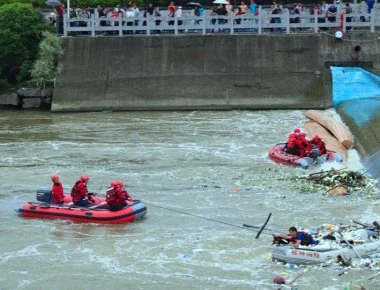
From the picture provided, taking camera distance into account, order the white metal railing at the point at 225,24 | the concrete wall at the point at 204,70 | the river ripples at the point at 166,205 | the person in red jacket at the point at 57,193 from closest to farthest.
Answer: the river ripples at the point at 166,205 < the person in red jacket at the point at 57,193 < the concrete wall at the point at 204,70 < the white metal railing at the point at 225,24

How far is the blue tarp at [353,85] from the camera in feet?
110

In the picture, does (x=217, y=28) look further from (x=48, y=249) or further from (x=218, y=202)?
(x=48, y=249)

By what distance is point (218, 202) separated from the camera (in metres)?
21.0

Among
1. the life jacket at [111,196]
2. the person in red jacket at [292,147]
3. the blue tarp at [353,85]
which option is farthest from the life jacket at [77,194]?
the blue tarp at [353,85]

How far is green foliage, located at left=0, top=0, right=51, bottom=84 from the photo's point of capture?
36.7 metres

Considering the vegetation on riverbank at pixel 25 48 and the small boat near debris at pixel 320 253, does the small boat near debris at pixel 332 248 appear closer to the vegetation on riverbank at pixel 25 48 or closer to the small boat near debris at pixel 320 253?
the small boat near debris at pixel 320 253

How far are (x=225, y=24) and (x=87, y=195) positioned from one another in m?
17.7

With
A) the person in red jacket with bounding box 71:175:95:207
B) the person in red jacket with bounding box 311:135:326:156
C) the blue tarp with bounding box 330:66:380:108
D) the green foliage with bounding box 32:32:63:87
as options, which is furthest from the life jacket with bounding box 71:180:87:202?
the green foliage with bounding box 32:32:63:87

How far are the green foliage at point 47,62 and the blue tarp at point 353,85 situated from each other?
11.0 meters

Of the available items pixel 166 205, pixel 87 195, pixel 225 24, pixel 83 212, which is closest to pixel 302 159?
Result: pixel 166 205

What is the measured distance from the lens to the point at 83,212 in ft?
64.0

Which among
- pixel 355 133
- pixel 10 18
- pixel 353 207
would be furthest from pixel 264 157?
pixel 10 18

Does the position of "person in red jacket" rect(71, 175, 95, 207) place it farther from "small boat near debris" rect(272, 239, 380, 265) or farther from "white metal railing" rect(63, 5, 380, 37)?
"white metal railing" rect(63, 5, 380, 37)

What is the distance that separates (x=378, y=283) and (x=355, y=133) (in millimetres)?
12632
